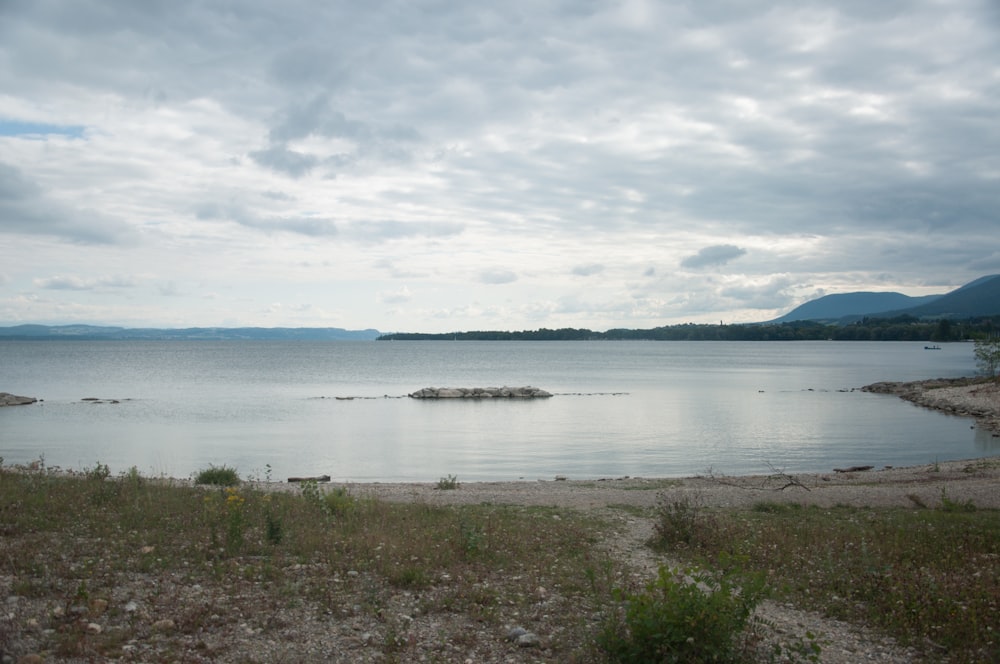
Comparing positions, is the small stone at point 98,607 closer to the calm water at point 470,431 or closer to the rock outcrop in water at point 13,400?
the calm water at point 470,431

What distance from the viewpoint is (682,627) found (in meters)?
7.15

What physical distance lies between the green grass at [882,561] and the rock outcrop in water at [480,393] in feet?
166

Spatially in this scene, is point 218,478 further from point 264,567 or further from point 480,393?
point 480,393

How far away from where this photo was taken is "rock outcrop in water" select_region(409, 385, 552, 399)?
66.2m

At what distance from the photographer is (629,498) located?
64.7ft

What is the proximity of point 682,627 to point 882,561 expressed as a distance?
568 cm

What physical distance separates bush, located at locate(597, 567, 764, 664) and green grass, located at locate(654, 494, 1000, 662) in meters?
0.74

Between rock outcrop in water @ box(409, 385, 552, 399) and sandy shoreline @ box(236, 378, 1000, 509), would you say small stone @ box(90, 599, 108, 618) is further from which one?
rock outcrop in water @ box(409, 385, 552, 399)

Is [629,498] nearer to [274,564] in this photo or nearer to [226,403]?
[274,564]

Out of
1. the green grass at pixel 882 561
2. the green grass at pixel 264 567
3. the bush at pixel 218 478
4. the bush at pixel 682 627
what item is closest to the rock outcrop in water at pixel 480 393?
the bush at pixel 218 478

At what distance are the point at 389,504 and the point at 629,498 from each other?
272 inches

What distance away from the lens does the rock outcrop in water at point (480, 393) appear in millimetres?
66250

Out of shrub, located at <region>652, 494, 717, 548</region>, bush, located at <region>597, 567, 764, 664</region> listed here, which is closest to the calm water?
shrub, located at <region>652, 494, 717, 548</region>

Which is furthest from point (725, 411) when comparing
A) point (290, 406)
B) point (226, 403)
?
point (226, 403)
